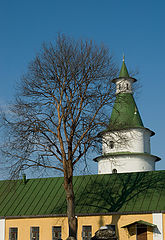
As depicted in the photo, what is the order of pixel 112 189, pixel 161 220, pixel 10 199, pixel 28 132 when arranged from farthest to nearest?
pixel 10 199 < pixel 112 189 < pixel 161 220 < pixel 28 132

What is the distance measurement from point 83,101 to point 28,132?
337 centimetres

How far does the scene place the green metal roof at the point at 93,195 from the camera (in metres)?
24.1

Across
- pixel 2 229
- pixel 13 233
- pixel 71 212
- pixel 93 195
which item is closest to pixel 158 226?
pixel 93 195

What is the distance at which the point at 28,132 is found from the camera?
827 inches

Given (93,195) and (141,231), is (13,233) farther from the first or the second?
(141,231)

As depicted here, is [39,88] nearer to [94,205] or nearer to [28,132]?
[28,132]

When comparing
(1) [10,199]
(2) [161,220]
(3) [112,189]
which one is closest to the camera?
(2) [161,220]

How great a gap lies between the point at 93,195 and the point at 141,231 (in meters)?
4.14

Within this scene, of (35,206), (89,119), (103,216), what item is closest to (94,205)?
(103,216)

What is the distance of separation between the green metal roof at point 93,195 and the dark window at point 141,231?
938 millimetres

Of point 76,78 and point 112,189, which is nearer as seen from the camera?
point 76,78

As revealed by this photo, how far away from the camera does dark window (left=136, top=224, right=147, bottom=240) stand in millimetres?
23172

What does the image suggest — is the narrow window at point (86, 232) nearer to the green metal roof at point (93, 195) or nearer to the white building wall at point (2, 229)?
the green metal roof at point (93, 195)

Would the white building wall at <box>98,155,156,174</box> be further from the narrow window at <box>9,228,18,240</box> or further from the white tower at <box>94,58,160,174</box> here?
the narrow window at <box>9,228,18,240</box>
